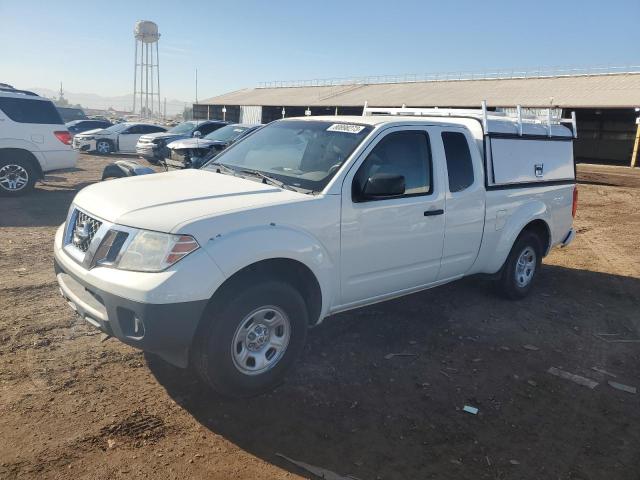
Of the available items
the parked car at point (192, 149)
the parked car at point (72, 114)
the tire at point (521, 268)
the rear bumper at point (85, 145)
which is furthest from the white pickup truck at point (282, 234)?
the parked car at point (72, 114)

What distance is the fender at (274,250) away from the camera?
3.22 meters

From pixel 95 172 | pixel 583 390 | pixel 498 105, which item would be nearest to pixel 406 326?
pixel 583 390

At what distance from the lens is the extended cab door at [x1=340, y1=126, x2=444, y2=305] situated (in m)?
3.99

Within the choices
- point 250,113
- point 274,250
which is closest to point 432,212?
point 274,250

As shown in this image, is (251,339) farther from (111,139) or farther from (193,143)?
(111,139)

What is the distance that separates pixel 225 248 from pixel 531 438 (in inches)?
89.5

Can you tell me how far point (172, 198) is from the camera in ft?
11.7

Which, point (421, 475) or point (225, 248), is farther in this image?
point (225, 248)

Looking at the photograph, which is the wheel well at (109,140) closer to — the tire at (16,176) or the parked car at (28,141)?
the parked car at (28,141)

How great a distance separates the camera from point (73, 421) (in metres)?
3.25

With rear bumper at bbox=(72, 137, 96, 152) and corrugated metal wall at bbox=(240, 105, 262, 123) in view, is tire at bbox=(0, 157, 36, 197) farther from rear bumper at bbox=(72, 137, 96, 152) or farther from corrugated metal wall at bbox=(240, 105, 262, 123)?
corrugated metal wall at bbox=(240, 105, 262, 123)

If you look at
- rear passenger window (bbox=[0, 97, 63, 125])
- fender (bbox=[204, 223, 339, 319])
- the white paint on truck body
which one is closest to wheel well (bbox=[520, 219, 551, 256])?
the white paint on truck body

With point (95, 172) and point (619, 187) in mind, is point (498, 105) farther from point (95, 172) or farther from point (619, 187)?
point (95, 172)

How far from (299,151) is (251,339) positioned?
164 centimetres
